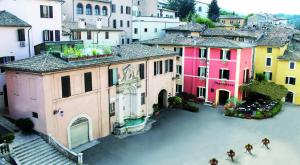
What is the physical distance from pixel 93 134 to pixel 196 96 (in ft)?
73.8

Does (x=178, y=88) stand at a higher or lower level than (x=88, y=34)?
lower

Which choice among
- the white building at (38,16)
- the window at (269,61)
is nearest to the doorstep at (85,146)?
the white building at (38,16)

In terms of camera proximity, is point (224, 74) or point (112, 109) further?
point (224, 74)

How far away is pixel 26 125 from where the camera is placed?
27.4 m

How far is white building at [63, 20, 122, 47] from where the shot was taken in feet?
142

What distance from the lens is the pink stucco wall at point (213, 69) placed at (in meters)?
46.3

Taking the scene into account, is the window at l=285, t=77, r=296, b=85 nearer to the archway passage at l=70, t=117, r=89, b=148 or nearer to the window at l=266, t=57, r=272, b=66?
the window at l=266, t=57, r=272, b=66

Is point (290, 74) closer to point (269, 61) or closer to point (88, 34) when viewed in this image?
point (269, 61)

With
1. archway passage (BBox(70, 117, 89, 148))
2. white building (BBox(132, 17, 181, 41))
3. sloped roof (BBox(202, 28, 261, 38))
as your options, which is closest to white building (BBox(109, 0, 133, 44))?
white building (BBox(132, 17, 181, 41))

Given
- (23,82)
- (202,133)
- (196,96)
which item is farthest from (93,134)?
(196,96)

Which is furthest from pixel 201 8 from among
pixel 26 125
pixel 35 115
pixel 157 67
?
pixel 26 125

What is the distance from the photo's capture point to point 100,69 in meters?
32.0

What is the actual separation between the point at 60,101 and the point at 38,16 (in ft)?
41.6

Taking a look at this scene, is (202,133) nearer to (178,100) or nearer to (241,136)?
(241,136)
